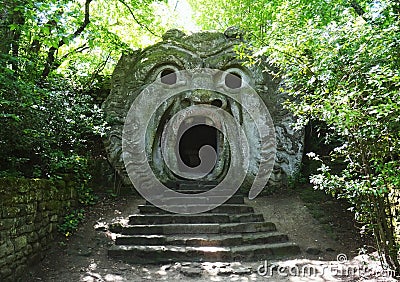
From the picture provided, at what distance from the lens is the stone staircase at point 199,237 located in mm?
4746

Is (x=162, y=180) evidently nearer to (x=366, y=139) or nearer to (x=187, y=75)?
(x=187, y=75)

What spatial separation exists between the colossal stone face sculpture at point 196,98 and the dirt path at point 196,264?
1.47 metres

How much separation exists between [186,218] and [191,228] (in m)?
0.30

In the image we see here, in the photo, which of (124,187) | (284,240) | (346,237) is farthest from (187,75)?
(346,237)

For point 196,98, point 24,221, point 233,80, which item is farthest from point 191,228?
point 233,80

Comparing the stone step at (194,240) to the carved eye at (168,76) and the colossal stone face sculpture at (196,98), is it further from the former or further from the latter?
the carved eye at (168,76)

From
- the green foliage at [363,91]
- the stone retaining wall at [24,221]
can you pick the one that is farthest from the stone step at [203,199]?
the green foliage at [363,91]

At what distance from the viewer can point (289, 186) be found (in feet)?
23.2

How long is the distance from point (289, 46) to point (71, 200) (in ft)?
14.0

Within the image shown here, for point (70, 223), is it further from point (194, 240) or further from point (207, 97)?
point (207, 97)

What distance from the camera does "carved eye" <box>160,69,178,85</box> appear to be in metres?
7.46

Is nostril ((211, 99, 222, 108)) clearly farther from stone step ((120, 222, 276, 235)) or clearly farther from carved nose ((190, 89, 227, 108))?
stone step ((120, 222, 276, 235))

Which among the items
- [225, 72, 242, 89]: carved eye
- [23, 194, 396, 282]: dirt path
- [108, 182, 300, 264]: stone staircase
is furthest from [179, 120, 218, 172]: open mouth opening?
[23, 194, 396, 282]: dirt path

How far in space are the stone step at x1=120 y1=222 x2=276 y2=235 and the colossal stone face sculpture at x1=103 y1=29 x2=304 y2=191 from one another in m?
1.69
